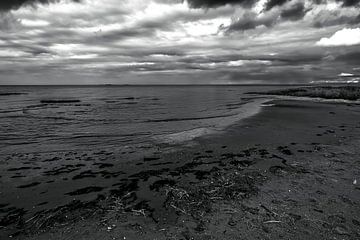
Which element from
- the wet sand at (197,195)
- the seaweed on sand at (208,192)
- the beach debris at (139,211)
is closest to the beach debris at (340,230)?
the wet sand at (197,195)

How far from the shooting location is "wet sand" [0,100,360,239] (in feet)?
20.5

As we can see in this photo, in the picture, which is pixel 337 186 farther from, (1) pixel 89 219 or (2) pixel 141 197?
(1) pixel 89 219

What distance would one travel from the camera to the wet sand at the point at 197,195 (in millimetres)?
6234

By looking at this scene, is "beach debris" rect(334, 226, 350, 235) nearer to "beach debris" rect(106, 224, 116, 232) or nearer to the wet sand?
the wet sand

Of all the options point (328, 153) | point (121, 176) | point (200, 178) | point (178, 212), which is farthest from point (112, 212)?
point (328, 153)

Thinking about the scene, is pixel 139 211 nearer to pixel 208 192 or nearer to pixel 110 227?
pixel 110 227

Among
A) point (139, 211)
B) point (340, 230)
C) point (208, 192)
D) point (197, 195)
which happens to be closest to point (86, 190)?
point (139, 211)

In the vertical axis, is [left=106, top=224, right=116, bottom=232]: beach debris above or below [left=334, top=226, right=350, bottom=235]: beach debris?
below

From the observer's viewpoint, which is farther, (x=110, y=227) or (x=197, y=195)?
(x=197, y=195)

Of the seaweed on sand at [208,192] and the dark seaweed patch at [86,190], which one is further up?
the seaweed on sand at [208,192]

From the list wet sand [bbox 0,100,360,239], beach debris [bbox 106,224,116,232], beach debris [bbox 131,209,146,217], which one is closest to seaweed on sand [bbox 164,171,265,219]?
wet sand [bbox 0,100,360,239]

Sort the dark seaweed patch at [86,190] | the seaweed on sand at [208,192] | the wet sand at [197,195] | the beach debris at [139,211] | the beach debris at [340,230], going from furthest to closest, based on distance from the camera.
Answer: the dark seaweed patch at [86,190]
the seaweed on sand at [208,192]
the beach debris at [139,211]
the wet sand at [197,195]
the beach debris at [340,230]

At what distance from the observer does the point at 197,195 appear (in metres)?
8.19

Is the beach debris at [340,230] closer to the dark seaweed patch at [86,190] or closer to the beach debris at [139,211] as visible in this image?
the beach debris at [139,211]
